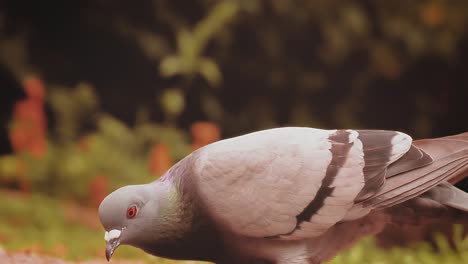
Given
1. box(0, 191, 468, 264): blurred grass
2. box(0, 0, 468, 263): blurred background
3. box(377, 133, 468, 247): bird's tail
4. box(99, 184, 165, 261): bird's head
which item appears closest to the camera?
box(99, 184, 165, 261): bird's head

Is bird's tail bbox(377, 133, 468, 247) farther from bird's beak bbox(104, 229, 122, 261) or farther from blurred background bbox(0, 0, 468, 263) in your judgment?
blurred background bbox(0, 0, 468, 263)

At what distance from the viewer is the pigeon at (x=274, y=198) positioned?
194cm

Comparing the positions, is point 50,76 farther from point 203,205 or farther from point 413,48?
point 203,205

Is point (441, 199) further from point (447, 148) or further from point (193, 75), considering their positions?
point (193, 75)

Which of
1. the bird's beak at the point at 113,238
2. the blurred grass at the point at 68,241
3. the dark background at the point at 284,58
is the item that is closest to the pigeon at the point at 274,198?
the bird's beak at the point at 113,238

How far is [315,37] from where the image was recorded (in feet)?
15.1

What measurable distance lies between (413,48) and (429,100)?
0.45 meters

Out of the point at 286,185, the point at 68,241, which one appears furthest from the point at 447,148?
the point at 68,241

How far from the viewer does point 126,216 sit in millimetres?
1939

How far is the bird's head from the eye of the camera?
76.0 inches

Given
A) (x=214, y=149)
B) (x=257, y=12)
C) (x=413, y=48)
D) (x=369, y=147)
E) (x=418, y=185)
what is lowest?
(x=418, y=185)

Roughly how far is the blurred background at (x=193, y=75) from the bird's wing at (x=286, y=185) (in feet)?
7.20

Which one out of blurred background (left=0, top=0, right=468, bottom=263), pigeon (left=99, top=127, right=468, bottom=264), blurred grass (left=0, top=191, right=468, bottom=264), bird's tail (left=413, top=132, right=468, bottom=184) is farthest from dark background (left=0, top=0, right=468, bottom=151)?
pigeon (left=99, top=127, right=468, bottom=264)

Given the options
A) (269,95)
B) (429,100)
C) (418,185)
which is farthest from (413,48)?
(418,185)
